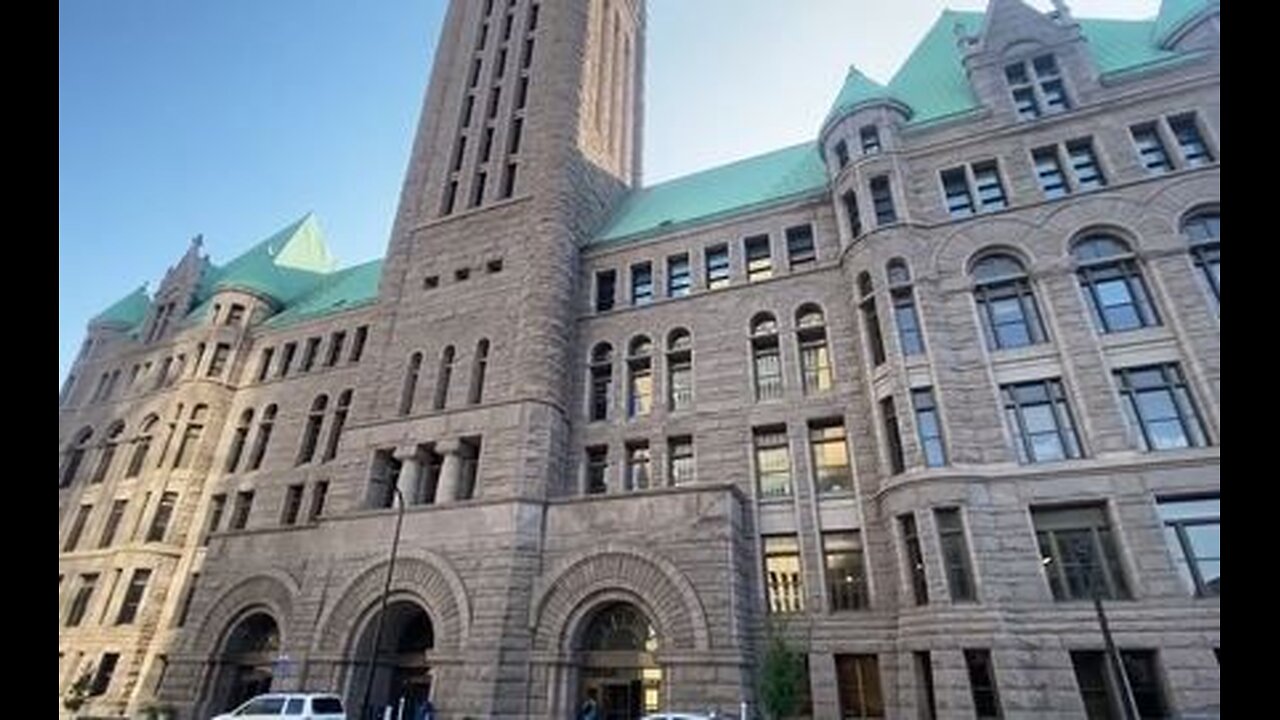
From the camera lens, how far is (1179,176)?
78.8 ft

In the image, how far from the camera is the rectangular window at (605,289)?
1346 inches

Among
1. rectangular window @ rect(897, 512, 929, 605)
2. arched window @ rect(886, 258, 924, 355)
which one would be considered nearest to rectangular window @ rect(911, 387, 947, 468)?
arched window @ rect(886, 258, 924, 355)

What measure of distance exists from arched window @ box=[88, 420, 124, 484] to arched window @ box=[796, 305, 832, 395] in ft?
131

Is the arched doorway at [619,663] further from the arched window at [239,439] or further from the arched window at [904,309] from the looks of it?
the arched window at [239,439]

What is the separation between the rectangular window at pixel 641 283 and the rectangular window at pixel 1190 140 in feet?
68.8

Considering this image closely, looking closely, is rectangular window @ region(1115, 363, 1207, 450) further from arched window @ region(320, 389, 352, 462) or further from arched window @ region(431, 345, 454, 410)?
arched window @ region(320, 389, 352, 462)

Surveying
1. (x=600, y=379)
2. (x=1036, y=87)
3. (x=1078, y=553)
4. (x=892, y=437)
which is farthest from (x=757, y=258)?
(x=1078, y=553)

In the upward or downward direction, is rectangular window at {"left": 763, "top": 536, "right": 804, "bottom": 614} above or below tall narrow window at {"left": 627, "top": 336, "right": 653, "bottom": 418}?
below

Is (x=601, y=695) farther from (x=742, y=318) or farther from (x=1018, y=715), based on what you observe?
(x=742, y=318)

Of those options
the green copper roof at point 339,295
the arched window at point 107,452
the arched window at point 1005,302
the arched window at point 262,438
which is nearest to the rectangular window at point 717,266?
the arched window at point 1005,302

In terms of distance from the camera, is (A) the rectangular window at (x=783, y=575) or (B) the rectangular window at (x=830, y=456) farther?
(B) the rectangular window at (x=830, y=456)

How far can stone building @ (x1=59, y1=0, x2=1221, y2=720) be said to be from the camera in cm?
2114

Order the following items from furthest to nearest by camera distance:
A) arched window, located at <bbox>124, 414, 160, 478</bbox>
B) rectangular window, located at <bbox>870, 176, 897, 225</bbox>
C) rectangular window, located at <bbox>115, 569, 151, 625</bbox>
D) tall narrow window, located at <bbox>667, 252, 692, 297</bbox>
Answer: arched window, located at <bbox>124, 414, 160, 478</bbox>
rectangular window, located at <bbox>115, 569, 151, 625</bbox>
tall narrow window, located at <bbox>667, 252, 692, 297</bbox>
rectangular window, located at <bbox>870, 176, 897, 225</bbox>

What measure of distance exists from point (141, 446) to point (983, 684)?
44.4 meters
